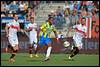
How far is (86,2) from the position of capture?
35031 millimetres

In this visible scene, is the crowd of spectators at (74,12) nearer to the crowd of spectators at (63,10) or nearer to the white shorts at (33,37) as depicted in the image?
the crowd of spectators at (63,10)

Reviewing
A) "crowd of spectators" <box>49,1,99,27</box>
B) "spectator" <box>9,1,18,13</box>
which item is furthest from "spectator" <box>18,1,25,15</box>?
"crowd of spectators" <box>49,1,99,27</box>

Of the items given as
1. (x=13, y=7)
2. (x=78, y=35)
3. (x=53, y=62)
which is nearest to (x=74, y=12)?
(x=13, y=7)

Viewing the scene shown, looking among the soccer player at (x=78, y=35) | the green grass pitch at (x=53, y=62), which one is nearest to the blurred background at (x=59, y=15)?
the soccer player at (x=78, y=35)

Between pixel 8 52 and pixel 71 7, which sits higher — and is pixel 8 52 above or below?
below

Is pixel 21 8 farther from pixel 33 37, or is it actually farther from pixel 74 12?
pixel 33 37

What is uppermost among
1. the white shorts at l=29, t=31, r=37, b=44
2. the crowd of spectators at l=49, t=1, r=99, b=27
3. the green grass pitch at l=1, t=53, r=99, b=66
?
the crowd of spectators at l=49, t=1, r=99, b=27

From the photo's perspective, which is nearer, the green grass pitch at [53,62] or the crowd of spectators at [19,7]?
the green grass pitch at [53,62]

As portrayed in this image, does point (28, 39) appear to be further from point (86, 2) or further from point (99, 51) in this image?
point (86, 2)

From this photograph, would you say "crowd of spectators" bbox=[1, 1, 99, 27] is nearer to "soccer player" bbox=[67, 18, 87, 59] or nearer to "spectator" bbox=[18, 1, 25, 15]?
"spectator" bbox=[18, 1, 25, 15]

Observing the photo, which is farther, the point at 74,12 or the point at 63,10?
the point at 63,10

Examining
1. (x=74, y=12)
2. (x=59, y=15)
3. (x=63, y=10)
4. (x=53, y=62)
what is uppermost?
(x=63, y=10)

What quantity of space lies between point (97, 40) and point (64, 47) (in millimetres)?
2053

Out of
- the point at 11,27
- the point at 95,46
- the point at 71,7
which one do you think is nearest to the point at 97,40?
the point at 95,46
